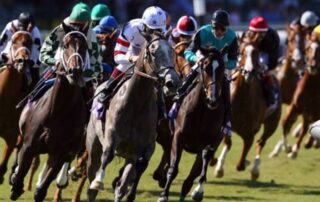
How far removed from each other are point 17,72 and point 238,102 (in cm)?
367

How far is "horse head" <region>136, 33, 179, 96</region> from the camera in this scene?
37.7 ft

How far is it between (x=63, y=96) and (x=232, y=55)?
2.43 m

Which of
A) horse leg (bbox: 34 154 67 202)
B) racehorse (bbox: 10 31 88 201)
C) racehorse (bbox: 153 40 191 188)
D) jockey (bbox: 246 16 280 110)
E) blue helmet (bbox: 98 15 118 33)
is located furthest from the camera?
jockey (bbox: 246 16 280 110)

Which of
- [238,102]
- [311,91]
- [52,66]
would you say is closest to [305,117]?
[311,91]

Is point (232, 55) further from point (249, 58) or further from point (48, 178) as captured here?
point (249, 58)

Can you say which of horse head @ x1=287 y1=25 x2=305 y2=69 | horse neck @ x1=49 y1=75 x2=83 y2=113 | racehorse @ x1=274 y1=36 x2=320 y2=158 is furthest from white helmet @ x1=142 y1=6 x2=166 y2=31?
horse head @ x1=287 y1=25 x2=305 y2=69

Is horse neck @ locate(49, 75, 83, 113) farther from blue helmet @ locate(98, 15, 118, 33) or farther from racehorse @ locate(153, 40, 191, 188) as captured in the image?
blue helmet @ locate(98, 15, 118, 33)

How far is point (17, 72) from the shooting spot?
15.5 metres

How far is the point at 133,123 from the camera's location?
12.1m

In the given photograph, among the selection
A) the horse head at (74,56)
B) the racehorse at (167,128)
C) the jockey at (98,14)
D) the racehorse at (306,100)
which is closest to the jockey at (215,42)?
the racehorse at (167,128)

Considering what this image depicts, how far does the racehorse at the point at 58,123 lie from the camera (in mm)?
12172

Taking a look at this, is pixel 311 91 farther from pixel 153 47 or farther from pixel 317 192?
pixel 153 47

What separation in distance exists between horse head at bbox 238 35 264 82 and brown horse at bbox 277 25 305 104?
2.68 metres

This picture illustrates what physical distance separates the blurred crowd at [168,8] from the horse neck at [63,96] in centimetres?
1788
